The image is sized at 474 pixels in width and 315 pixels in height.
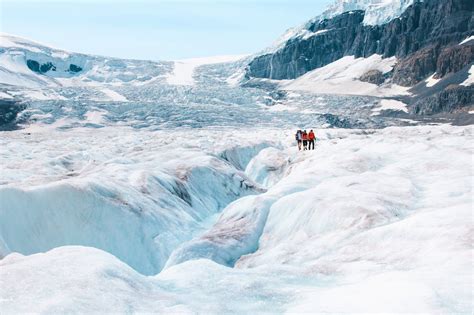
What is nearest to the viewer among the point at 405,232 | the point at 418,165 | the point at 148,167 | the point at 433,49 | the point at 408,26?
the point at 405,232

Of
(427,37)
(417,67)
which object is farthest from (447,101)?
(427,37)

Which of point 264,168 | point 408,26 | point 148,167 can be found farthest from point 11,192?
point 408,26

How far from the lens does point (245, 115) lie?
126562 millimetres

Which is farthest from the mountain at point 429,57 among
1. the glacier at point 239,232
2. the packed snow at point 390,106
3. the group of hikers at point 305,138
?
the group of hikers at point 305,138

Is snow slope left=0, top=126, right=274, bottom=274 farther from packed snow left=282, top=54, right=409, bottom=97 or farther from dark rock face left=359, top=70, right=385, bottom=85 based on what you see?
dark rock face left=359, top=70, right=385, bottom=85

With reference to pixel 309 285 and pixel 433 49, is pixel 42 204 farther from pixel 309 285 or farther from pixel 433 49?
pixel 433 49

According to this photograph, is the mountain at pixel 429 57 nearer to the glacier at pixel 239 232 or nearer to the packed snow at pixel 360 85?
the packed snow at pixel 360 85

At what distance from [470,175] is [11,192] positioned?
71.4ft

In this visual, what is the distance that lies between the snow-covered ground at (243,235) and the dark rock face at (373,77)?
470 feet

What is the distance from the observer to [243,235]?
21.7 m

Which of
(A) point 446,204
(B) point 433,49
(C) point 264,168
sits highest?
(B) point 433,49

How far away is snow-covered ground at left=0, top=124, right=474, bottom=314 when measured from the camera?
32.7ft

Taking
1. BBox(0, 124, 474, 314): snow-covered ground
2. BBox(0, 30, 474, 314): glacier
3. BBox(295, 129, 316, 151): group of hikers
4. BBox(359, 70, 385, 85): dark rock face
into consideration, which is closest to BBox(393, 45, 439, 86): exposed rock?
BBox(359, 70, 385, 85): dark rock face

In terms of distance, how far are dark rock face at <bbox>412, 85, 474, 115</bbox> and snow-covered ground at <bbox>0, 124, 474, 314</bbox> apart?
9591 cm
